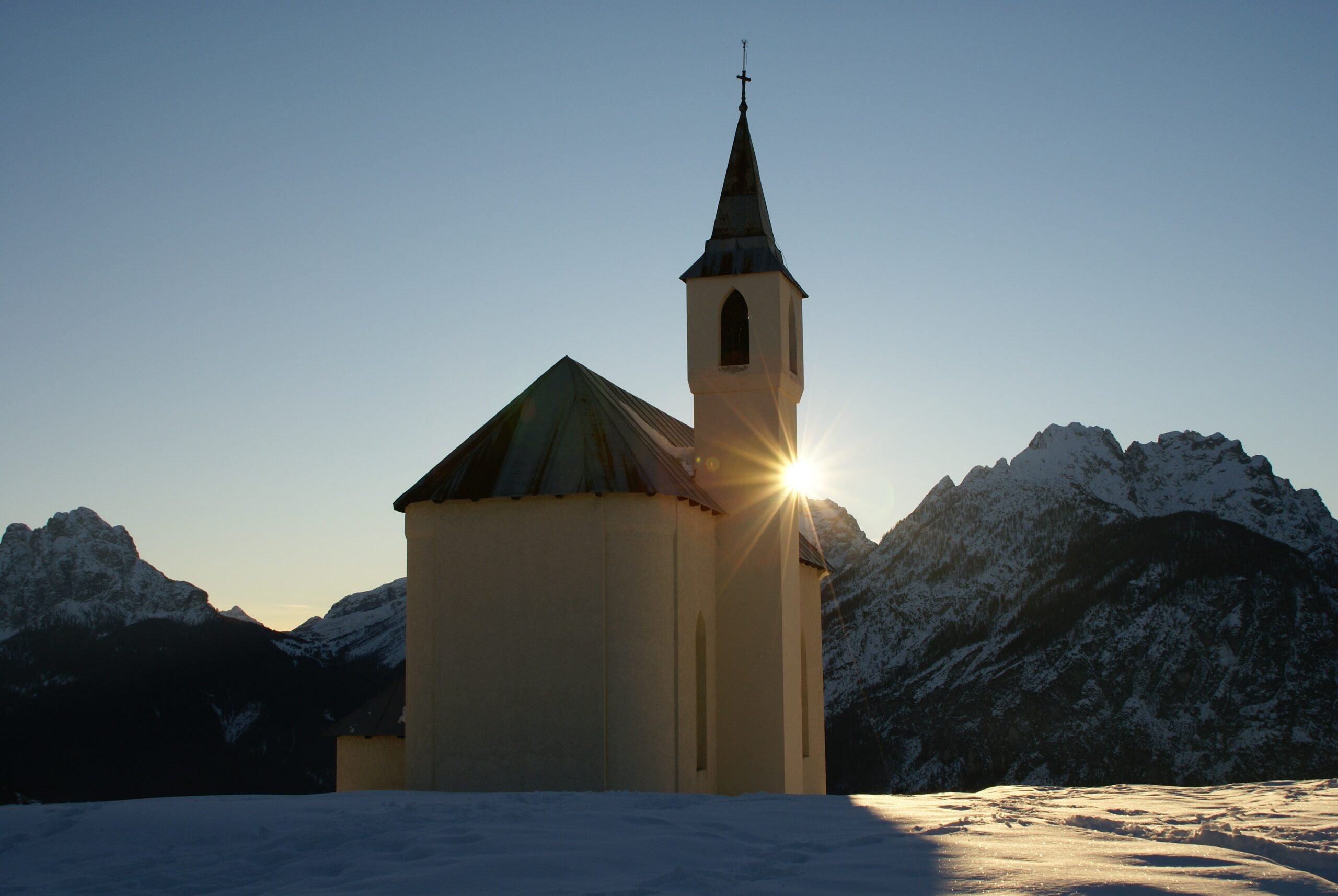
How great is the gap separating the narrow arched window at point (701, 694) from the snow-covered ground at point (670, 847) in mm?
8548

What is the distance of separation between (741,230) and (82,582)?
504ft

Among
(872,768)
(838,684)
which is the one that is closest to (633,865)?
(872,768)

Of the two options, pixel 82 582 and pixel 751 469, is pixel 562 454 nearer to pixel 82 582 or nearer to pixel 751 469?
pixel 751 469

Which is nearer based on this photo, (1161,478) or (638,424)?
(638,424)

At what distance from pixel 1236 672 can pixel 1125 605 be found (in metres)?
10.9

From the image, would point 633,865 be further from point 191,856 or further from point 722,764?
point 722,764

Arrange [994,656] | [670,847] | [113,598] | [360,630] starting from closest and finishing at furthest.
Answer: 1. [670,847]
2. [994,656]
3. [360,630]
4. [113,598]

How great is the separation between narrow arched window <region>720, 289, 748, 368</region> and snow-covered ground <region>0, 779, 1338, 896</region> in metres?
12.4

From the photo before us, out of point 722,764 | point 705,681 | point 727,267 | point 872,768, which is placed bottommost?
point 872,768

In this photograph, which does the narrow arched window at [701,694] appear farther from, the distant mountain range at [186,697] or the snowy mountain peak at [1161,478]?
the snowy mountain peak at [1161,478]

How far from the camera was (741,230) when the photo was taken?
26.0 metres

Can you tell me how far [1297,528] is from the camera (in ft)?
381

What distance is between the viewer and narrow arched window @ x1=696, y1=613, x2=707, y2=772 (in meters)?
22.7

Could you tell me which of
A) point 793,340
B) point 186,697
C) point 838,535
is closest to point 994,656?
point 838,535
